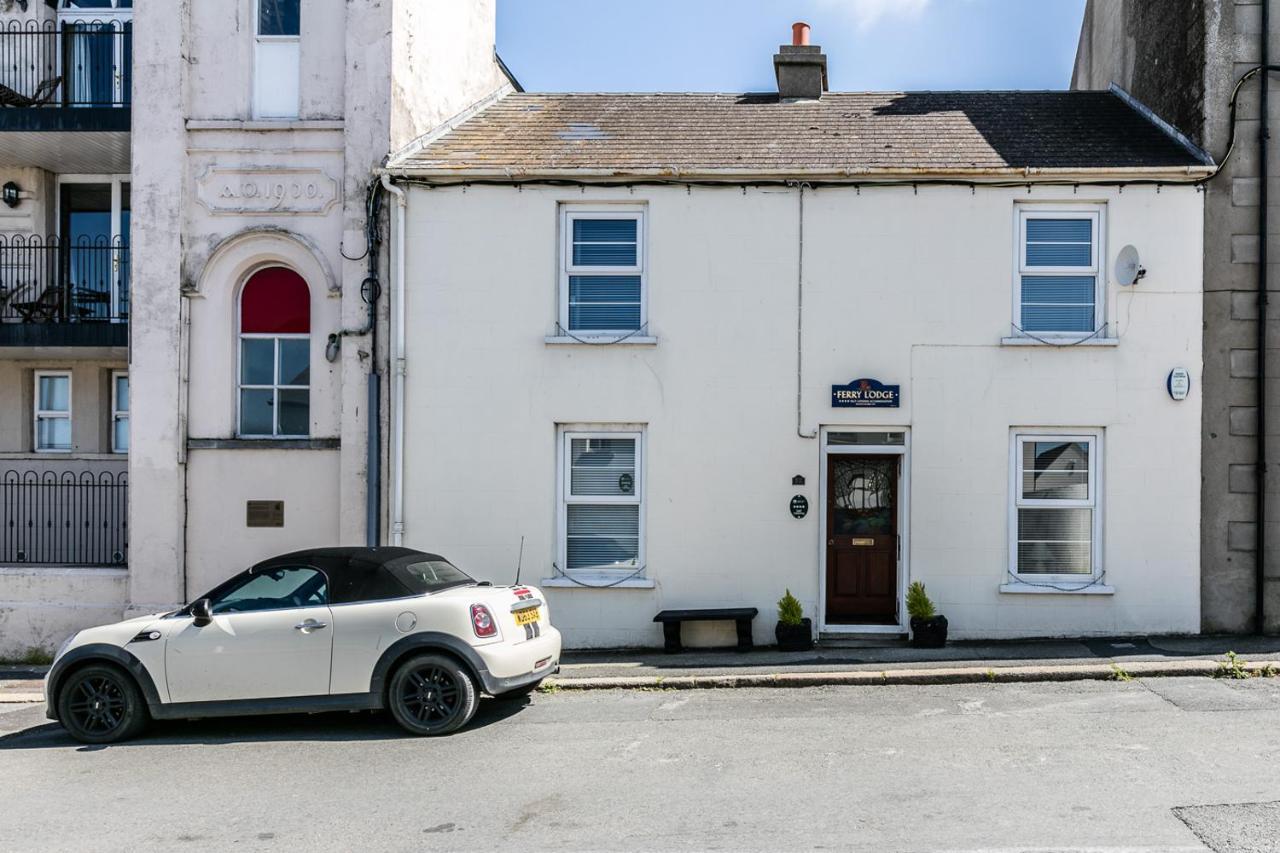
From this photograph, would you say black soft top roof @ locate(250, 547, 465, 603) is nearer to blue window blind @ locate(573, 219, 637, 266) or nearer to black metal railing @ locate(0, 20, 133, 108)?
blue window blind @ locate(573, 219, 637, 266)

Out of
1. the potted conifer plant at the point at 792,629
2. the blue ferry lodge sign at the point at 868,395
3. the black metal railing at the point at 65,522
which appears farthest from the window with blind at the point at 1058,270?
the black metal railing at the point at 65,522

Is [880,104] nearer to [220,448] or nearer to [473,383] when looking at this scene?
[473,383]

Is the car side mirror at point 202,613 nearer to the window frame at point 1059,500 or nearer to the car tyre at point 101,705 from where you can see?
the car tyre at point 101,705

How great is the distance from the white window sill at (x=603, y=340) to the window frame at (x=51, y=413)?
7.05 meters

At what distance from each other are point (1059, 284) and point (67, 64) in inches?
510

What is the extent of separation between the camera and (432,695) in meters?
8.58

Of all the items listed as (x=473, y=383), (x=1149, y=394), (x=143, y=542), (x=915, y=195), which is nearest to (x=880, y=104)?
(x=915, y=195)

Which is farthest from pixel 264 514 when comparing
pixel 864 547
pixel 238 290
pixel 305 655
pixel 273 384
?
pixel 864 547

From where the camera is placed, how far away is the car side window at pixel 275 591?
882 cm

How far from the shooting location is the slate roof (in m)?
12.2

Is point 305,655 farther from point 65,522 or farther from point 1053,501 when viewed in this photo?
point 1053,501

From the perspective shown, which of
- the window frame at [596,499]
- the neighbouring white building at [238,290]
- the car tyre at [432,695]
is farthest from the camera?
the neighbouring white building at [238,290]

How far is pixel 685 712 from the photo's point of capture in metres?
9.29

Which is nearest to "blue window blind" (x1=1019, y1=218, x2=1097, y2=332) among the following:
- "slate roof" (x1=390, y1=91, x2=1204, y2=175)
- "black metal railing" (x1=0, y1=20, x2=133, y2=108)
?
"slate roof" (x1=390, y1=91, x2=1204, y2=175)
